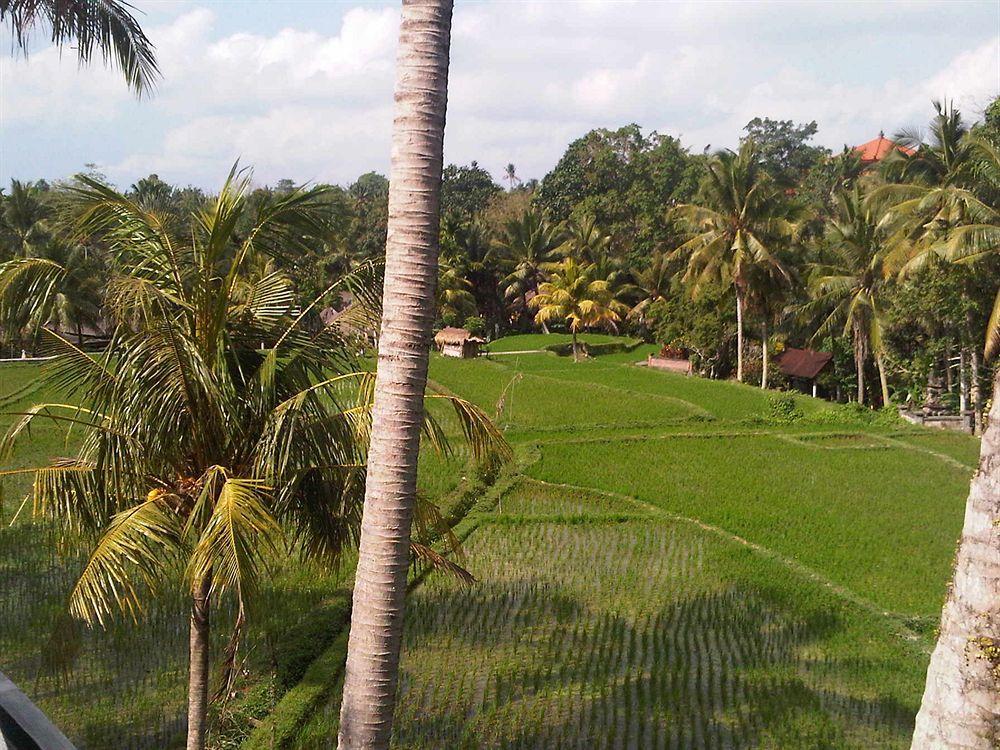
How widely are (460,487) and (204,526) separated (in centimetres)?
824

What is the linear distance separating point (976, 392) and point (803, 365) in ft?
19.0

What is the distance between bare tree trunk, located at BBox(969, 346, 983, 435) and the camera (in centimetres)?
1723

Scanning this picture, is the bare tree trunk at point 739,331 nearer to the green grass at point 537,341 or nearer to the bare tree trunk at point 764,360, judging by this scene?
Answer: the bare tree trunk at point 764,360

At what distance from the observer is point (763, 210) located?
71.2 ft

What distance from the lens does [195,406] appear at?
4.62 metres

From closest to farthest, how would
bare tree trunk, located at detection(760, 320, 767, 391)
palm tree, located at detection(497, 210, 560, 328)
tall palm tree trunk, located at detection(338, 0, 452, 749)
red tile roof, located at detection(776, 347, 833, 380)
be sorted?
tall palm tree trunk, located at detection(338, 0, 452, 749)
bare tree trunk, located at detection(760, 320, 767, 391)
red tile roof, located at detection(776, 347, 833, 380)
palm tree, located at detection(497, 210, 560, 328)

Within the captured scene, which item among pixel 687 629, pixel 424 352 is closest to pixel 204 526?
pixel 424 352

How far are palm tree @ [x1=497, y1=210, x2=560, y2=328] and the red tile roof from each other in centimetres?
956

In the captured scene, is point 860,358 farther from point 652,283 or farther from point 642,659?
point 642,659

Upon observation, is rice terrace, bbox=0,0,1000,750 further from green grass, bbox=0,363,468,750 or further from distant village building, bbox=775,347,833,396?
distant village building, bbox=775,347,833,396

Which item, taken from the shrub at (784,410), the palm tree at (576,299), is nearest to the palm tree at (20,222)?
the palm tree at (576,299)

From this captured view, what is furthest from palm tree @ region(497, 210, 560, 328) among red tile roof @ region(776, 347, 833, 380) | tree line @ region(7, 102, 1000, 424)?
red tile roof @ region(776, 347, 833, 380)

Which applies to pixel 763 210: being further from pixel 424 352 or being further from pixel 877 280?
pixel 424 352

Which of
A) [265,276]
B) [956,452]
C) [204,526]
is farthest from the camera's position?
[956,452]
